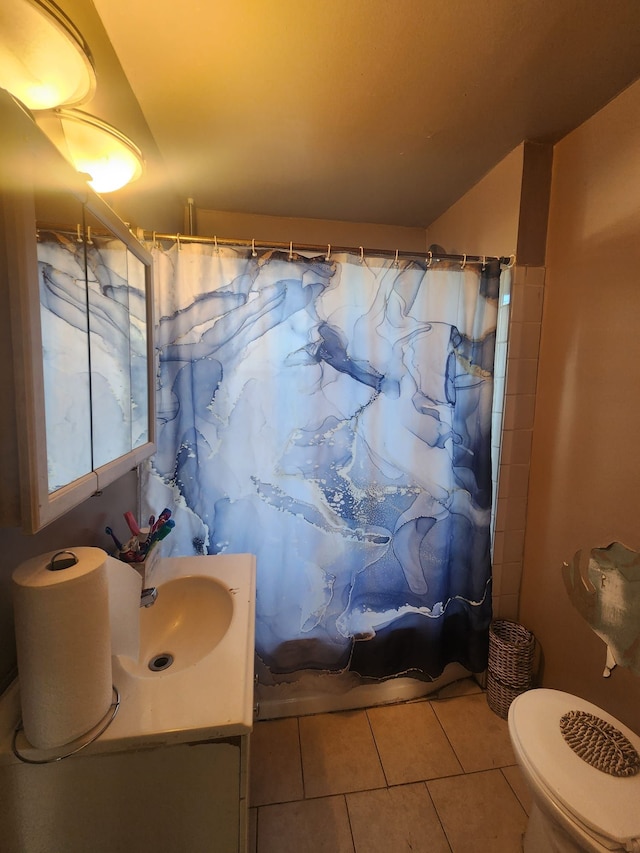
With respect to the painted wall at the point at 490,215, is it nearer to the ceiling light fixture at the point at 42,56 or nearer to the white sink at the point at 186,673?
the ceiling light fixture at the point at 42,56

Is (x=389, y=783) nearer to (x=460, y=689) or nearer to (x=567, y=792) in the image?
(x=460, y=689)

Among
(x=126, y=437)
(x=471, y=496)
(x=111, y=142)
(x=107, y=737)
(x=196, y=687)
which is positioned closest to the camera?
(x=107, y=737)

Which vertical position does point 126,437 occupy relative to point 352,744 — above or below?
above

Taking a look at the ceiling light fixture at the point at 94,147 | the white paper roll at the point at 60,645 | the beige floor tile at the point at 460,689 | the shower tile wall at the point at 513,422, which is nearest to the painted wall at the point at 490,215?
the shower tile wall at the point at 513,422

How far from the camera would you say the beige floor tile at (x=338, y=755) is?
4.16ft

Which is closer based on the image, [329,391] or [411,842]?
[411,842]

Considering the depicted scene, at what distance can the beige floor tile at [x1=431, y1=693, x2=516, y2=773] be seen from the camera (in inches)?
53.3

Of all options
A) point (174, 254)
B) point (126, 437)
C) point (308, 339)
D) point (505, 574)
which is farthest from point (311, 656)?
point (174, 254)

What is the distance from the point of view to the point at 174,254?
128 centimetres

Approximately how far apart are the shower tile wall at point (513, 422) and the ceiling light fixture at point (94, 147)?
142 cm

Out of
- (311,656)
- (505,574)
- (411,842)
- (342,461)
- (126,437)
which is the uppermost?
(126,437)

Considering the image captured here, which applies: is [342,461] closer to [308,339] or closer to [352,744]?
[308,339]

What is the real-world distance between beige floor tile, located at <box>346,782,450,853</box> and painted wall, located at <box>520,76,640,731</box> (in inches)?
27.3

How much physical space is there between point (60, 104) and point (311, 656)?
1.84 m
